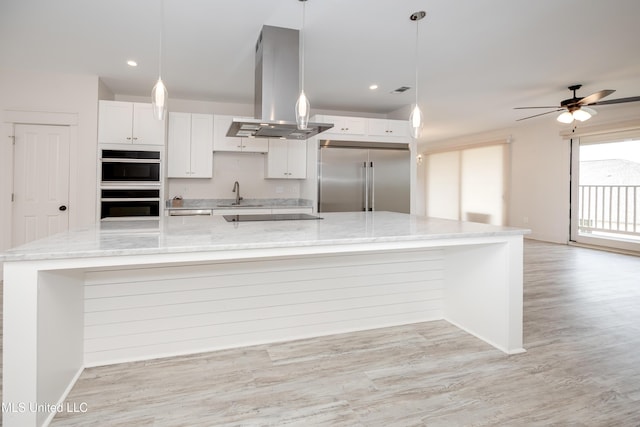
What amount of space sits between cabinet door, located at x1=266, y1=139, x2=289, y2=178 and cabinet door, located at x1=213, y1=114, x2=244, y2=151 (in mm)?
478

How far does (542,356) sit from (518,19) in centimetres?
257

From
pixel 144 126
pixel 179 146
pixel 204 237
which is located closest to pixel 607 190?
pixel 179 146

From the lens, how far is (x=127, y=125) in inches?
176

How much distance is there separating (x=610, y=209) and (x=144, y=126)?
7.62m

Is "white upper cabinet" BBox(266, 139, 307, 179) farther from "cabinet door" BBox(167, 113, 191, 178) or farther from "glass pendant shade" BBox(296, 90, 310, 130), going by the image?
"glass pendant shade" BBox(296, 90, 310, 130)

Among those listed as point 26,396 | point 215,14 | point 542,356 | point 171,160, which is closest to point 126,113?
point 171,160

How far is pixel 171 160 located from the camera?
486cm

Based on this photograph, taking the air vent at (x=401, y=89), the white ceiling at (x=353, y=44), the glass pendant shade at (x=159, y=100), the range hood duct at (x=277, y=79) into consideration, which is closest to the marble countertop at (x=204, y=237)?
the glass pendant shade at (x=159, y=100)

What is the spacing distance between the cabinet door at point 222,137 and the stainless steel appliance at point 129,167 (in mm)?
835

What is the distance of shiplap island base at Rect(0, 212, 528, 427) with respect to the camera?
4.79 feet

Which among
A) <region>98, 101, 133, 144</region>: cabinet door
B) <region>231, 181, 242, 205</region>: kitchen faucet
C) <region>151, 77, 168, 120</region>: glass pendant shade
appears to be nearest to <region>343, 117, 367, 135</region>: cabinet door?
<region>231, 181, 242, 205</region>: kitchen faucet

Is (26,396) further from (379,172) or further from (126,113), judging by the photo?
(379,172)

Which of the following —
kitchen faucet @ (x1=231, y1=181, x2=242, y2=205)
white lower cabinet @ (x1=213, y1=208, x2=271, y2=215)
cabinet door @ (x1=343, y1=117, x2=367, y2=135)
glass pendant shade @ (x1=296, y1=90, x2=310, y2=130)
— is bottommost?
white lower cabinet @ (x1=213, y1=208, x2=271, y2=215)

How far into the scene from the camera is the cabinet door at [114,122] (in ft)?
14.5
